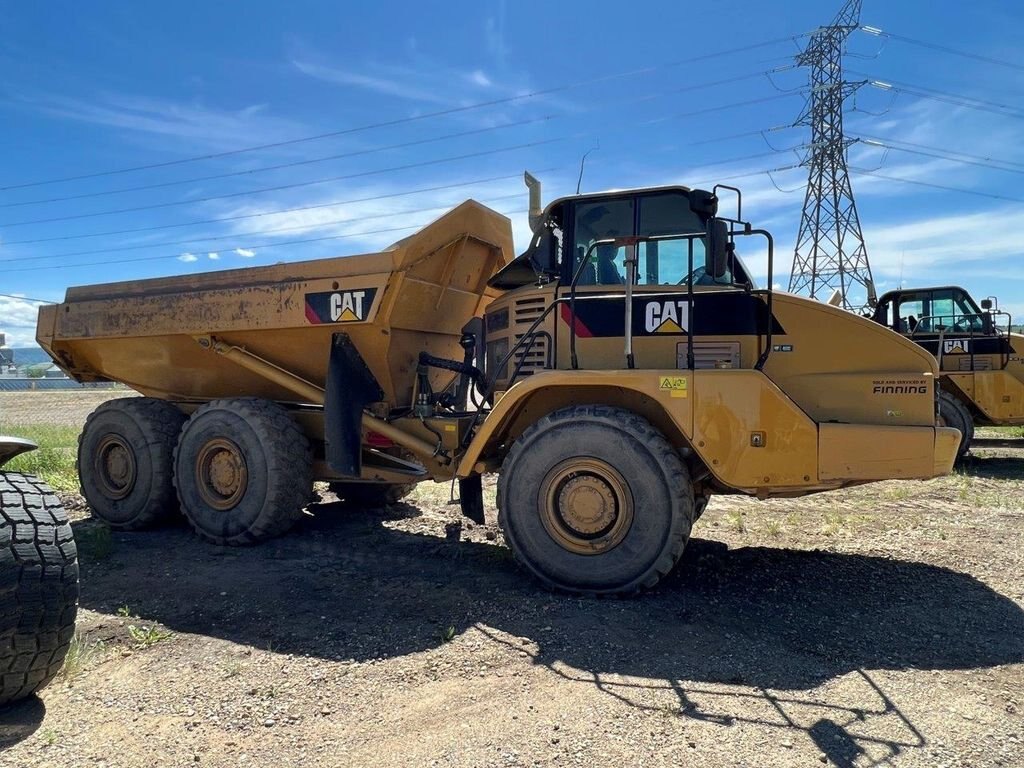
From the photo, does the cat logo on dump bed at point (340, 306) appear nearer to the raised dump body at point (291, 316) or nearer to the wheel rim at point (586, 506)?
the raised dump body at point (291, 316)

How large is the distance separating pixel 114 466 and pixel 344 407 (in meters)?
2.49

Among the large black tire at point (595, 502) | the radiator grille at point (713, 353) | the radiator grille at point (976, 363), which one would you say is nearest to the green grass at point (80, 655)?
the large black tire at point (595, 502)

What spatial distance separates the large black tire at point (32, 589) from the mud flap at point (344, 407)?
264cm

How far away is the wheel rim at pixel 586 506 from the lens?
14.9ft

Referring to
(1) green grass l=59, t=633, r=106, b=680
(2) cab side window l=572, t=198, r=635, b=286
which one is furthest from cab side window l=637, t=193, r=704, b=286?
(1) green grass l=59, t=633, r=106, b=680

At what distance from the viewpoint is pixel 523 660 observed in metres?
3.76

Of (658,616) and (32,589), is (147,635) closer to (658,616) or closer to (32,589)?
(32,589)

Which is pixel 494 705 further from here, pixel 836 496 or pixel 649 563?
pixel 836 496

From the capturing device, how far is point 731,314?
4.77 metres

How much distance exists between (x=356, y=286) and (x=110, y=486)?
3054 mm

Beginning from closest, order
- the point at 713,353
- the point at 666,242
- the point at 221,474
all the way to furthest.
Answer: the point at 713,353
the point at 666,242
the point at 221,474

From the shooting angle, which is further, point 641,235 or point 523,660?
point 641,235

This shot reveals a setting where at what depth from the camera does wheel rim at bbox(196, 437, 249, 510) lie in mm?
5977

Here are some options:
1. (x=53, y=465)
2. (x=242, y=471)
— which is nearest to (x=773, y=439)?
(x=242, y=471)
